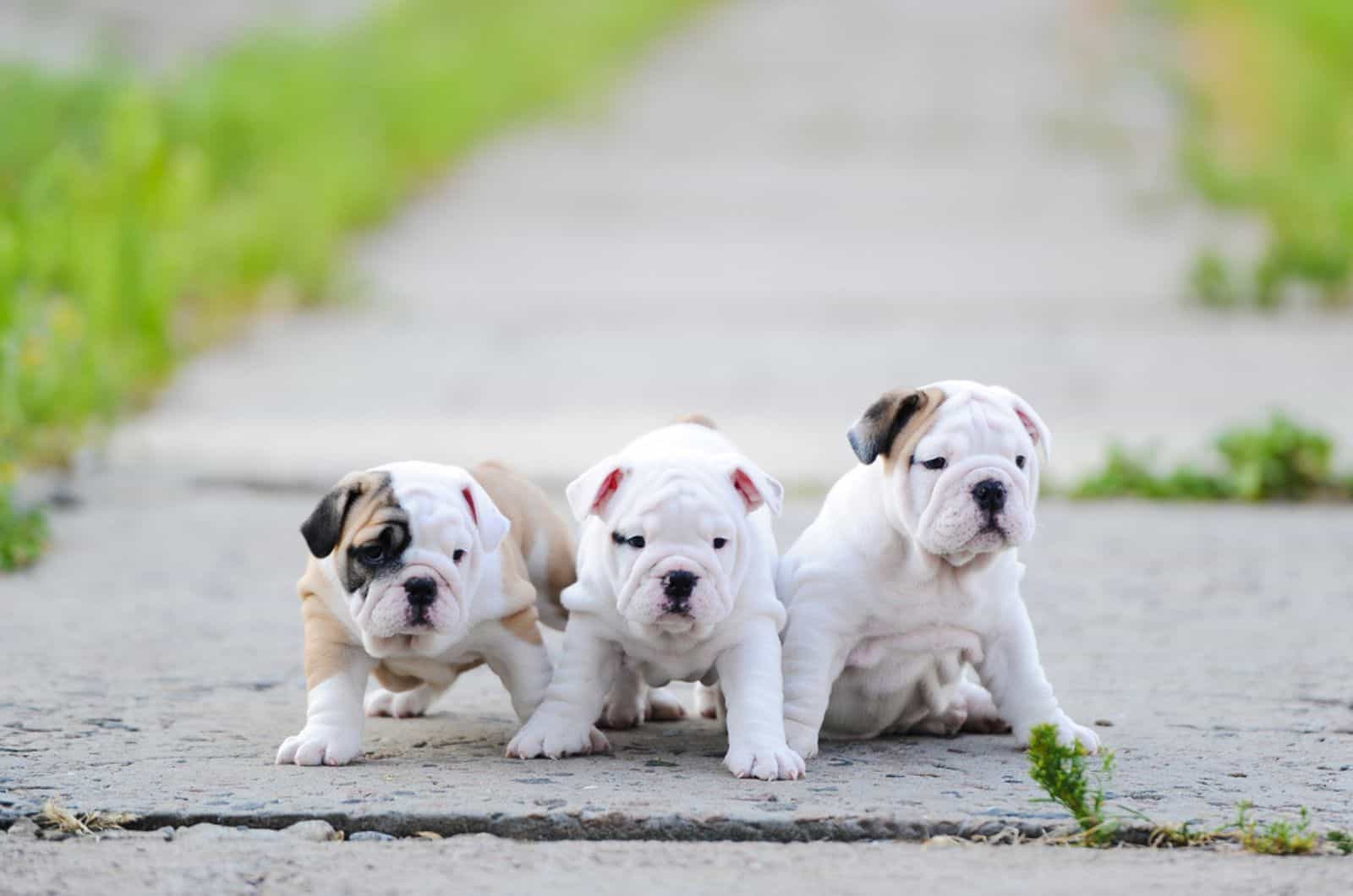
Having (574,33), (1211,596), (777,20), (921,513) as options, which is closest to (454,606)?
(921,513)

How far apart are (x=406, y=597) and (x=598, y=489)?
1.42ft

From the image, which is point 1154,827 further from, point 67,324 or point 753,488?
point 67,324

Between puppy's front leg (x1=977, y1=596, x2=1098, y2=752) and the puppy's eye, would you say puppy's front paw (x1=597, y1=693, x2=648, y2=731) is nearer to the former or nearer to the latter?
the puppy's eye

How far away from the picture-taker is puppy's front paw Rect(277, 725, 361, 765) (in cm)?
373

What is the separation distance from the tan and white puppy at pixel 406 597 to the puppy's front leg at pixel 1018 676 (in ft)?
3.03

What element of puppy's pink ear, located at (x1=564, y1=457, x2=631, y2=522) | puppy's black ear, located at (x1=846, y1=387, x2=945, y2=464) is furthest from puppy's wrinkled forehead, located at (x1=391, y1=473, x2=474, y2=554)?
puppy's black ear, located at (x1=846, y1=387, x2=945, y2=464)

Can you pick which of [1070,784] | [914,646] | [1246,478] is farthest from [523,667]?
[1246,478]

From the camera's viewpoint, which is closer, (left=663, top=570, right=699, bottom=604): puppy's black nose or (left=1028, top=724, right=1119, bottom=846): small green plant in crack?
(left=1028, top=724, right=1119, bottom=846): small green plant in crack

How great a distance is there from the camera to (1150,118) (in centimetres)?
1603

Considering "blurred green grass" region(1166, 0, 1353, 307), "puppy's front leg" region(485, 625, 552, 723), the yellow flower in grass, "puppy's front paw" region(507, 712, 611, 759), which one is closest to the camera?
"puppy's front paw" region(507, 712, 611, 759)

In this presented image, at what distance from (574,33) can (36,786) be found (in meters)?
16.3

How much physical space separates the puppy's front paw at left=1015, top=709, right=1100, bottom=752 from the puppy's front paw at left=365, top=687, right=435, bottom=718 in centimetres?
133

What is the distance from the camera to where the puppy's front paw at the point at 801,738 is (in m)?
3.77

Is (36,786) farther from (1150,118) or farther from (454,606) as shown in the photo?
(1150,118)
